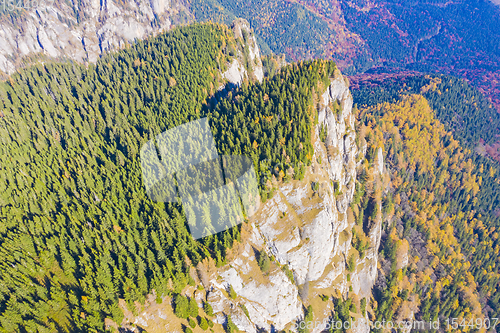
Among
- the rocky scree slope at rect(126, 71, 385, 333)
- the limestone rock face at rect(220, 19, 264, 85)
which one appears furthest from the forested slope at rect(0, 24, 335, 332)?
the limestone rock face at rect(220, 19, 264, 85)

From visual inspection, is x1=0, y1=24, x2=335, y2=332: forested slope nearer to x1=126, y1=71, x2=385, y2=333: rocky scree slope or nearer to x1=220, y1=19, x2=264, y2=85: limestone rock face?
x1=126, y1=71, x2=385, y2=333: rocky scree slope

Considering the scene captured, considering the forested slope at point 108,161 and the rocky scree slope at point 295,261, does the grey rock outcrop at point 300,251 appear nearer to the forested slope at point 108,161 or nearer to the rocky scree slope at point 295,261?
the rocky scree slope at point 295,261

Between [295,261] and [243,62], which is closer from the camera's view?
[295,261]

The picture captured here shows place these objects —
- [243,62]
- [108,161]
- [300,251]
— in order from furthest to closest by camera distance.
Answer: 1. [243,62]
2. [108,161]
3. [300,251]

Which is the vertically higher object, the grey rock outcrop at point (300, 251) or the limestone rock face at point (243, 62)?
the limestone rock face at point (243, 62)

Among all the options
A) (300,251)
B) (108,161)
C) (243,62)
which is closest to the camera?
(300,251)

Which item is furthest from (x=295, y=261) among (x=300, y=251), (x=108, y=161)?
(x=108, y=161)

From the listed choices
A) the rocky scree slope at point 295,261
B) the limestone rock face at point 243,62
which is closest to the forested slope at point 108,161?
the rocky scree slope at point 295,261

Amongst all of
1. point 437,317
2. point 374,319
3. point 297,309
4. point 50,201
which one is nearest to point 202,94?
point 50,201

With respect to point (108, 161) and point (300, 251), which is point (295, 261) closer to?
point (300, 251)
